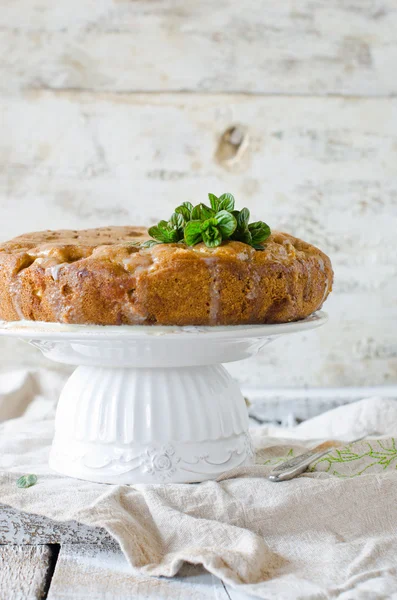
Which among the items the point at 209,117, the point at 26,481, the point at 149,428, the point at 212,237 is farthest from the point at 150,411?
the point at 209,117

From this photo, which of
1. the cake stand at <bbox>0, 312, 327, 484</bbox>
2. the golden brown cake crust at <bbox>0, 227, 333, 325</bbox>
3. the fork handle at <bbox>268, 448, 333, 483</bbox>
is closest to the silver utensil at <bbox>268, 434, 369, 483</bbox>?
the fork handle at <bbox>268, 448, 333, 483</bbox>

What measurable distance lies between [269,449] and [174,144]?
143cm

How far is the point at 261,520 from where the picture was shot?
136 cm

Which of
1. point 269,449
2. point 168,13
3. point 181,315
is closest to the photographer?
point 181,315

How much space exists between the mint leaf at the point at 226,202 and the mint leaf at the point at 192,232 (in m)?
0.07

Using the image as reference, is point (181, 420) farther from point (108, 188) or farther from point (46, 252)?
point (108, 188)

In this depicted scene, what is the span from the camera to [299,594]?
110cm

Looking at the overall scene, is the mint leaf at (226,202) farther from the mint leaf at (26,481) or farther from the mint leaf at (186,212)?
the mint leaf at (26,481)

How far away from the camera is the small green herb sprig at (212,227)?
56.6 inches

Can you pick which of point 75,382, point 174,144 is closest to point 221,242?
point 75,382

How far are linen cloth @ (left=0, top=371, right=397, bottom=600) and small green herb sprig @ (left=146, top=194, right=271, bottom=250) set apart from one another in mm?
458

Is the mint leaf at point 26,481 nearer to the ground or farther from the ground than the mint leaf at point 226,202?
nearer to the ground

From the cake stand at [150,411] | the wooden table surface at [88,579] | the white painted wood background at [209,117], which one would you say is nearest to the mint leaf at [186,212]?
the cake stand at [150,411]

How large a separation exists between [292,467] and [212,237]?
48 centimetres
